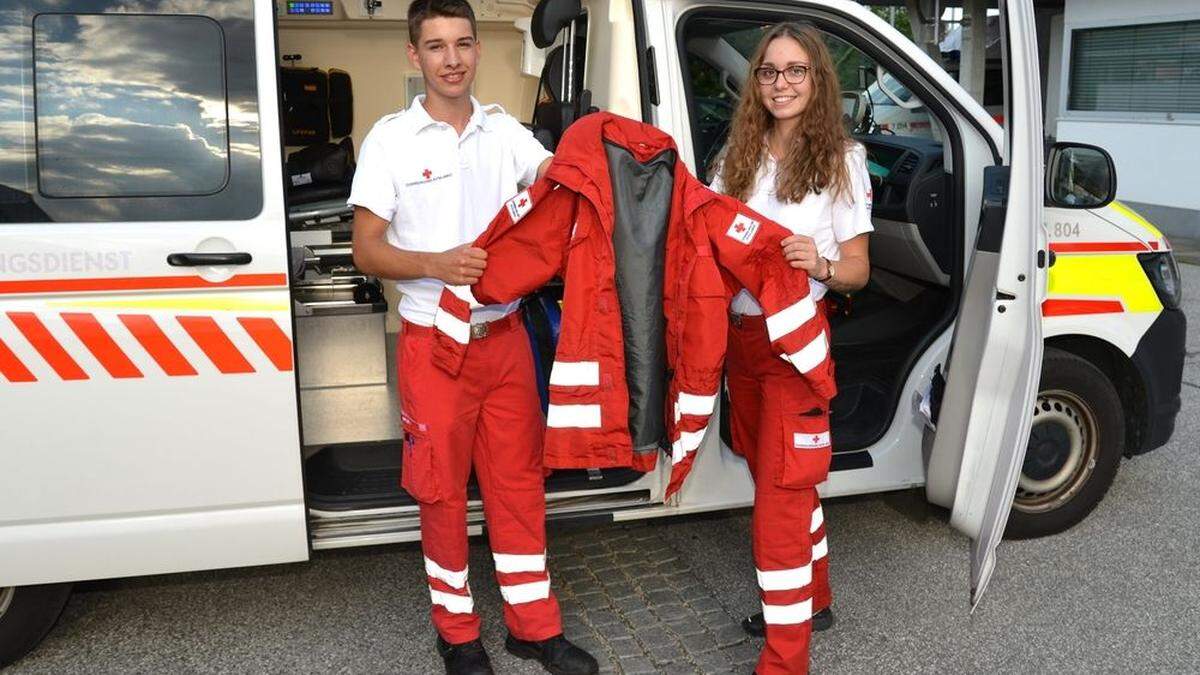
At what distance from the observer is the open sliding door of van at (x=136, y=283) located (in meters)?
2.84

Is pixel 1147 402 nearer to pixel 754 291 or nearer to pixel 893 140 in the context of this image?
pixel 893 140

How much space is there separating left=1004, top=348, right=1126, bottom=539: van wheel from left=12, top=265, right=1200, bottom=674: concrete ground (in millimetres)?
102

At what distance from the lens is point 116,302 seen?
9.53 feet

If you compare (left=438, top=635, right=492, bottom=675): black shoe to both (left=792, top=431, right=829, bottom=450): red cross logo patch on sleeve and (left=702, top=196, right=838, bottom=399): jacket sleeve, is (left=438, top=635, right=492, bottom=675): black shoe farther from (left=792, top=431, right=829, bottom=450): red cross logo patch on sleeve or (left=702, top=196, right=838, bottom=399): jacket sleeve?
(left=702, top=196, right=838, bottom=399): jacket sleeve

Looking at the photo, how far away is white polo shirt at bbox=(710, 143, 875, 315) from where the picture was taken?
2.96 metres

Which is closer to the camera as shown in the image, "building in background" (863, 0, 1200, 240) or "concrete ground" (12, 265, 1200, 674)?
"concrete ground" (12, 265, 1200, 674)

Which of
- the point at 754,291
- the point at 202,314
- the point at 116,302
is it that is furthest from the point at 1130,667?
the point at 116,302

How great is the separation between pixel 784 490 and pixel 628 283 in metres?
0.71

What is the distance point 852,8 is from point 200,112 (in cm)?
193

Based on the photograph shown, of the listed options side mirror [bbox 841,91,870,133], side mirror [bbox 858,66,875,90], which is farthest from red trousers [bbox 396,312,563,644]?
side mirror [bbox 858,66,875,90]

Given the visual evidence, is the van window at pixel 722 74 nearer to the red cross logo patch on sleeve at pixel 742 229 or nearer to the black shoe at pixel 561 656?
the red cross logo patch on sleeve at pixel 742 229

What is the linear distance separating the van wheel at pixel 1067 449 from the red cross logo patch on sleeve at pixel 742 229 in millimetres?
1593

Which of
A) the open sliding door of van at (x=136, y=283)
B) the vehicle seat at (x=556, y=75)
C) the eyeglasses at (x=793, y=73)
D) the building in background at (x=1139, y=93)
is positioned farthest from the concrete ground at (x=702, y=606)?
the building in background at (x=1139, y=93)

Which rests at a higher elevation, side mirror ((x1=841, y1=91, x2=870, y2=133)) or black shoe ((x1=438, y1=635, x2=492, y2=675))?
side mirror ((x1=841, y1=91, x2=870, y2=133))
